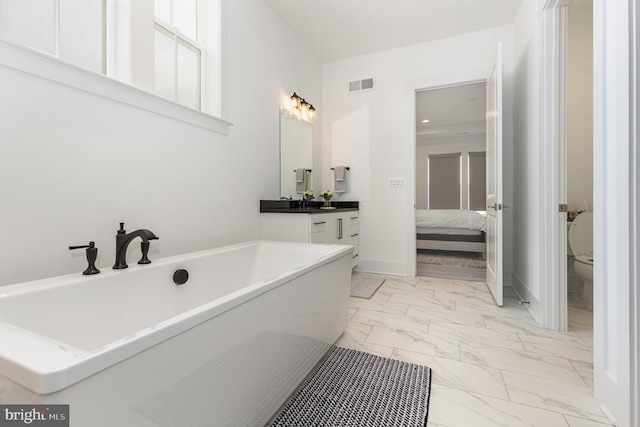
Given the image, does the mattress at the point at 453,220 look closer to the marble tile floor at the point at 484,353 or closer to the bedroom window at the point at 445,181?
the marble tile floor at the point at 484,353

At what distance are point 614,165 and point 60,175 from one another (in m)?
2.32

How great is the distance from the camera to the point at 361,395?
4.26 ft

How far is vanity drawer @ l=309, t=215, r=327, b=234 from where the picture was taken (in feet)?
8.05

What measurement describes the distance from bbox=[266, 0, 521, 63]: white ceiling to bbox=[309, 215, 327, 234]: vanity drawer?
6.66 feet

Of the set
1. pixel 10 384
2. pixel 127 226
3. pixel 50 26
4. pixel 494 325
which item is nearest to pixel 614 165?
pixel 494 325

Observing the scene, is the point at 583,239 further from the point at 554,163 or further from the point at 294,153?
the point at 294,153

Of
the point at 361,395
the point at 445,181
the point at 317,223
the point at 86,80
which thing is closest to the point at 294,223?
the point at 317,223

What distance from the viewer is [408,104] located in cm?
346

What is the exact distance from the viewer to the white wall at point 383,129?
11.0ft

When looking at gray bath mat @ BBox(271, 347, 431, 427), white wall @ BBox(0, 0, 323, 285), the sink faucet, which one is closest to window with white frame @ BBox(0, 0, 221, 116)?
white wall @ BBox(0, 0, 323, 285)

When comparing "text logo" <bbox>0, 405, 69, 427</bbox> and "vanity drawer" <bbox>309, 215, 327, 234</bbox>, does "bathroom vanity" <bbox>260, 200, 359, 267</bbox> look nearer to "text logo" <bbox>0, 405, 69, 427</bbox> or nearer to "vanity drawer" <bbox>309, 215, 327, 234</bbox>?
"vanity drawer" <bbox>309, 215, 327, 234</bbox>

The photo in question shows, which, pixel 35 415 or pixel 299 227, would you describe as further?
pixel 299 227

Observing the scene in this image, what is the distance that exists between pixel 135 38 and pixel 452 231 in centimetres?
445

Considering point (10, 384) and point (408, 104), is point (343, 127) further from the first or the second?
point (10, 384)
